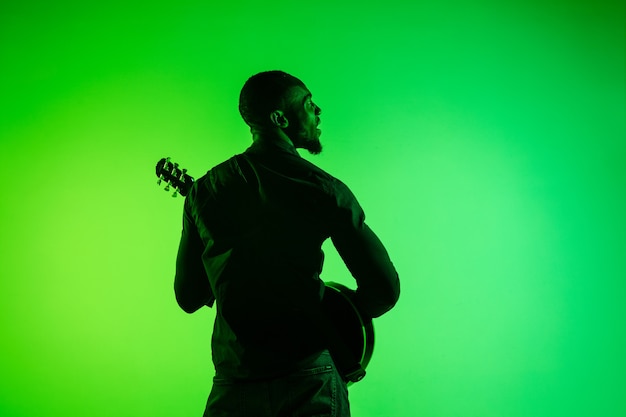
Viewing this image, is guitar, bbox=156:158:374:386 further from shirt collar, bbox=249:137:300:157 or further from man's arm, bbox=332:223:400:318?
shirt collar, bbox=249:137:300:157

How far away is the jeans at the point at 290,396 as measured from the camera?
928 mm

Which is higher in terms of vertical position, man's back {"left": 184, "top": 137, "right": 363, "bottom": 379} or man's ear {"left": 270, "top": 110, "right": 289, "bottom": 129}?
A: man's ear {"left": 270, "top": 110, "right": 289, "bottom": 129}

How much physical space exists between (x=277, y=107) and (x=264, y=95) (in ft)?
0.12

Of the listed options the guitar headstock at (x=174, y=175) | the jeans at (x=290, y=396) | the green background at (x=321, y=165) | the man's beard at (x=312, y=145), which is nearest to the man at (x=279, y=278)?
the jeans at (x=290, y=396)

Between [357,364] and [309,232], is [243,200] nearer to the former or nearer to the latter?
[309,232]

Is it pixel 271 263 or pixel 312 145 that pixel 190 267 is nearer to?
pixel 271 263

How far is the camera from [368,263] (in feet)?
3.19

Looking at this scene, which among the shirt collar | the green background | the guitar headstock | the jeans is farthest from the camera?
the green background

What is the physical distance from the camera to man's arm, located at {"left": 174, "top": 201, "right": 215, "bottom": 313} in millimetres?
1104

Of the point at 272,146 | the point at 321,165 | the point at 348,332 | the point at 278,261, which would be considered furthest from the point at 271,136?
the point at 321,165

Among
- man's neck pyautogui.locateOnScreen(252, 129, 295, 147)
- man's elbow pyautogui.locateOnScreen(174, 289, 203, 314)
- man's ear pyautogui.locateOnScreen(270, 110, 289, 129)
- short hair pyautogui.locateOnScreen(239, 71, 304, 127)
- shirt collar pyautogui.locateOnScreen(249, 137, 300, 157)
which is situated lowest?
man's elbow pyautogui.locateOnScreen(174, 289, 203, 314)

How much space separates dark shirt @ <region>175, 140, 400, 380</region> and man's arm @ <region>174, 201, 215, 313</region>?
2.1 inches

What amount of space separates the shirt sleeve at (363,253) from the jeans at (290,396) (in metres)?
0.15

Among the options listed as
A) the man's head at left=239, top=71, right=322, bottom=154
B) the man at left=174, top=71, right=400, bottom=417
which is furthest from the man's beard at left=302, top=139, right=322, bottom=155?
the man at left=174, top=71, right=400, bottom=417
